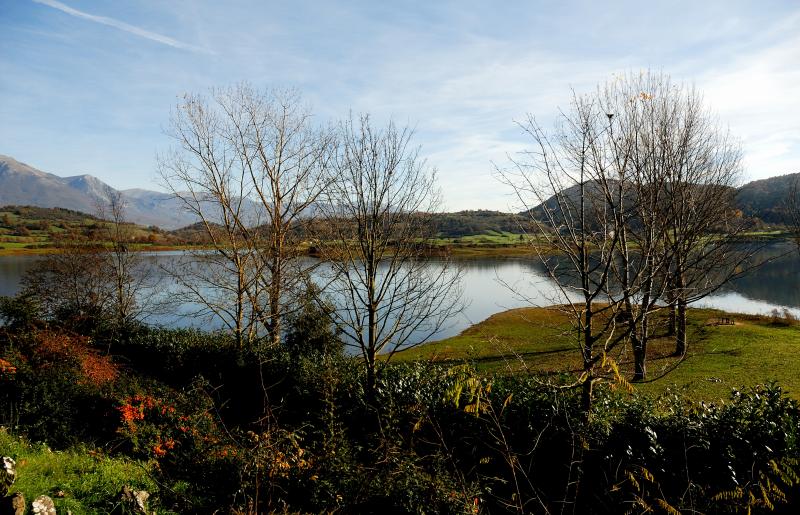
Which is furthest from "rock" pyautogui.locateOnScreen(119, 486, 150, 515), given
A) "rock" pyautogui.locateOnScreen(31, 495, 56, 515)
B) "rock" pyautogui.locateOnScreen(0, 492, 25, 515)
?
"rock" pyautogui.locateOnScreen(0, 492, 25, 515)

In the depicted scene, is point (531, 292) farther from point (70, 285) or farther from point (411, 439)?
point (411, 439)

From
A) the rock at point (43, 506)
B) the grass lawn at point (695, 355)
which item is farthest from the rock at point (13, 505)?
the grass lawn at point (695, 355)

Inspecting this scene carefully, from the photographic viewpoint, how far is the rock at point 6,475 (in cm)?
541

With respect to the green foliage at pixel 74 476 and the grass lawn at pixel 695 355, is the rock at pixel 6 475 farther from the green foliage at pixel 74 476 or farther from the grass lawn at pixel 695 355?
the grass lawn at pixel 695 355

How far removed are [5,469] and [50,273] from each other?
20.0 metres

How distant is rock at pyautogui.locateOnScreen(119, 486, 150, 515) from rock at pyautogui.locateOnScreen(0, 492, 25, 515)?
43.2 inches

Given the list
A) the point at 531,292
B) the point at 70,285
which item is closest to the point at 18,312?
the point at 70,285

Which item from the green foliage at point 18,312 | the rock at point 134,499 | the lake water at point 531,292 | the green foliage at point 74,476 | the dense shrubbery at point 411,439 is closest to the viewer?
the dense shrubbery at point 411,439

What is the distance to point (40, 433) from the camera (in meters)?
8.75

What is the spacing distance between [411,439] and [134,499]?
12.3 feet

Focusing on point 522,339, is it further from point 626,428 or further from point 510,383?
point 626,428

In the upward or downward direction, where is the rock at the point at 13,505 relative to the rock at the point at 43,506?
upward

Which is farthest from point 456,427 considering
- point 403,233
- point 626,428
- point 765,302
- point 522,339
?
point 765,302

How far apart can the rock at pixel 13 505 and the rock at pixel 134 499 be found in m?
1.10
